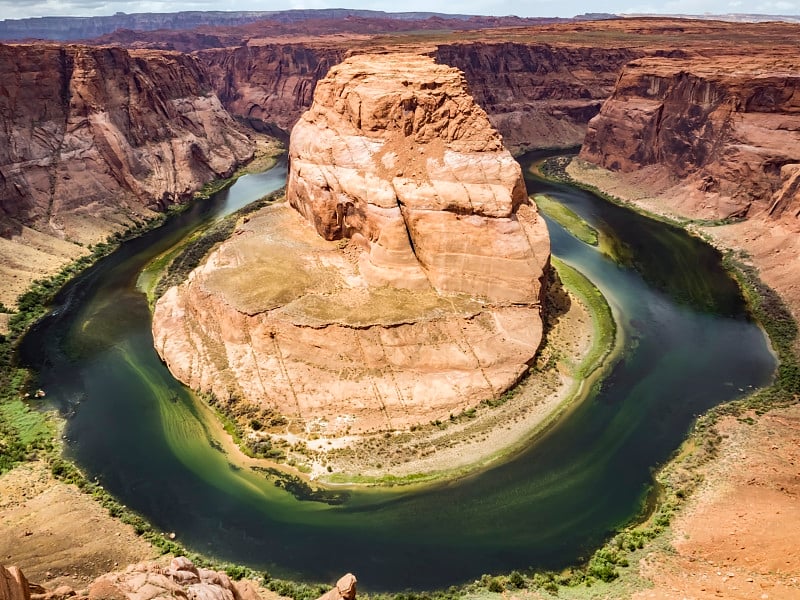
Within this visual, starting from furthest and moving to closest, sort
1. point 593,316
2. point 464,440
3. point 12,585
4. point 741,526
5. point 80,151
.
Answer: point 80,151
point 593,316
point 464,440
point 741,526
point 12,585

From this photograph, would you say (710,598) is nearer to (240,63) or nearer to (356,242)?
(356,242)

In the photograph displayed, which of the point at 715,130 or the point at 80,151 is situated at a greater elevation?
the point at 715,130

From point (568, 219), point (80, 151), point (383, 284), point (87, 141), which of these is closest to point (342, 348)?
point (383, 284)

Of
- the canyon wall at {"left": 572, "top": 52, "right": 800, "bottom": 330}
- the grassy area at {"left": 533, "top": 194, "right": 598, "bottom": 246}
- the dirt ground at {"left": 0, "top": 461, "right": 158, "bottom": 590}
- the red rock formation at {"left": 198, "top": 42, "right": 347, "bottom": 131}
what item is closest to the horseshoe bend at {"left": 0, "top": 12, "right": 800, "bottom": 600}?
the dirt ground at {"left": 0, "top": 461, "right": 158, "bottom": 590}

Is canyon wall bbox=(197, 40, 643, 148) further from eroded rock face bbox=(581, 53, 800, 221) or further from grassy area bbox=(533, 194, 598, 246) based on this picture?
grassy area bbox=(533, 194, 598, 246)

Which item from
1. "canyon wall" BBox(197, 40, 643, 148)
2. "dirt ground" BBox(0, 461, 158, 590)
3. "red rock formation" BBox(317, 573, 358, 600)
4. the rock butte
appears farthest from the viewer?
"canyon wall" BBox(197, 40, 643, 148)

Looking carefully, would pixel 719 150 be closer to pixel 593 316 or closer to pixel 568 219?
pixel 568 219
